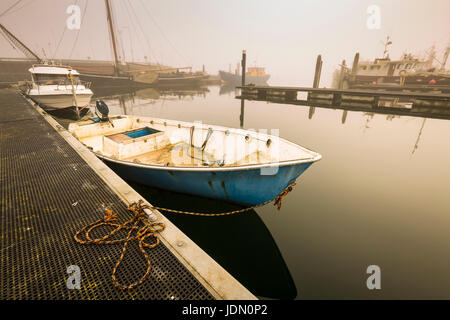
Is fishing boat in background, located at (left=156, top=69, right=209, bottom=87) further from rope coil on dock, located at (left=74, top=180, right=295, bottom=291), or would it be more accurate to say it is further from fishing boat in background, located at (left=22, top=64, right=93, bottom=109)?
rope coil on dock, located at (left=74, top=180, right=295, bottom=291)

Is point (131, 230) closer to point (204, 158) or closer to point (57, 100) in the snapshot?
point (204, 158)

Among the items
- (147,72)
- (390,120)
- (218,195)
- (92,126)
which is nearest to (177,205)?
(218,195)

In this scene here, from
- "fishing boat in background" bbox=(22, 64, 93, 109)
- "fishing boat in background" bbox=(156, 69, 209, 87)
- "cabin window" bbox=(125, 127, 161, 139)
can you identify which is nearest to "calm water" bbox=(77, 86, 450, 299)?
"cabin window" bbox=(125, 127, 161, 139)

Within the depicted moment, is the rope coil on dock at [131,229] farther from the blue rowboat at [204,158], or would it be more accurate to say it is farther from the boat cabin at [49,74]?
the boat cabin at [49,74]

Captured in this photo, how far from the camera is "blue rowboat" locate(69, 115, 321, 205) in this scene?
15.4ft

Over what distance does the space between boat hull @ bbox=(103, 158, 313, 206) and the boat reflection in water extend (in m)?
0.69

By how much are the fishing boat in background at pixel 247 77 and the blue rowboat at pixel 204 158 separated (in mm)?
71277

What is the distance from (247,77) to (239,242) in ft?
285

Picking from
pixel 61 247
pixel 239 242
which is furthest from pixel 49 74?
pixel 239 242

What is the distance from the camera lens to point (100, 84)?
1588 inches

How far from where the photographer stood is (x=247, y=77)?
3258 inches

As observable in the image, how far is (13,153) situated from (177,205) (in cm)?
477
